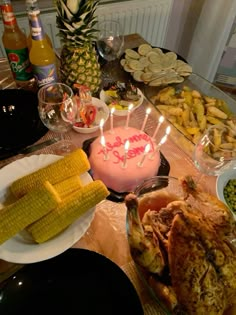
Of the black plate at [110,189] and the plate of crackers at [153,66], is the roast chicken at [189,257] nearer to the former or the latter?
the black plate at [110,189]

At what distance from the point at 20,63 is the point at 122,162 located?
570mm

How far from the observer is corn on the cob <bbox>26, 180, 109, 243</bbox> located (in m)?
0.67

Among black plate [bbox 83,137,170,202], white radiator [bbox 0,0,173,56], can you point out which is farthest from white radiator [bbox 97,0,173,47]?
black plate [bbox 83,137,170,202]

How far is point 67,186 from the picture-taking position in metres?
0.75

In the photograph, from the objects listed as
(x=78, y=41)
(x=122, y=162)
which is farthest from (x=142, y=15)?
(x=122, y=162)

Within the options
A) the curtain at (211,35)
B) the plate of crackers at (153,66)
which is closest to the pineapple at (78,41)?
the plate of crackers at (153,66)

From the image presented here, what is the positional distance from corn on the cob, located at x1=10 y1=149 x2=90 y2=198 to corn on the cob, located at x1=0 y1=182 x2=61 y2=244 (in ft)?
0.20

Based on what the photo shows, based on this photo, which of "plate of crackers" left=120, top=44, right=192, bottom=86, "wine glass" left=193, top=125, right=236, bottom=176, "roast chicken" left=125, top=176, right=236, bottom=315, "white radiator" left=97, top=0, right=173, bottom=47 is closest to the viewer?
"roast chicken" left=125, top=176, right=236, bottom=315

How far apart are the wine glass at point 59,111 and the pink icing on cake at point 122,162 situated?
0.11 m

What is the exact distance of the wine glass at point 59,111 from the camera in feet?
2.91

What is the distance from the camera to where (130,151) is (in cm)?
89

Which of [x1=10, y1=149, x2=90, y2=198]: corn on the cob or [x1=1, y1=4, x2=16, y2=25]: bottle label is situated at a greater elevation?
[x1=1, y1=4, x2=16, y2=25]: bottle label

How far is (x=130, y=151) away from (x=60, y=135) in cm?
28

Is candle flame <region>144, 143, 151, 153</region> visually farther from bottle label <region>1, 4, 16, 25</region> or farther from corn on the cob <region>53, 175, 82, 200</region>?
bottle label <region>1, 4, 16, 25</region>
